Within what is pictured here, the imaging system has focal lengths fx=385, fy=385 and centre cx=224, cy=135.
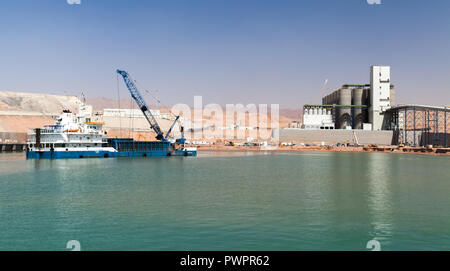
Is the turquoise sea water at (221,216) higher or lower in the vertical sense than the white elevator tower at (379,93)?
lower

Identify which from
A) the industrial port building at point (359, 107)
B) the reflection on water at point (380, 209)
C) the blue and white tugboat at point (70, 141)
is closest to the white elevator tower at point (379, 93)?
the industrial port building at point (359, 107)

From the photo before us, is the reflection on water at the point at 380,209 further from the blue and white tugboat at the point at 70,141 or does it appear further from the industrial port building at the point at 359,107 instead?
the industrial port building at the point at 359,107

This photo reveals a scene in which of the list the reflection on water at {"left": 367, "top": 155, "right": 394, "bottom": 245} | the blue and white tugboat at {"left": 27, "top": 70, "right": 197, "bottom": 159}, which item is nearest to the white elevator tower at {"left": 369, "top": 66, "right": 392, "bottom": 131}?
the blue and white tugboat at {"left": 27, "top": 70, "right": 197, "bottom": 159}

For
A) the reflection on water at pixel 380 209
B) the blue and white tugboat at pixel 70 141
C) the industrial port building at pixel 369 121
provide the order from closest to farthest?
1. the reflection on water at pixel 380 209
2. the blue and white tugboat at pixel 70 141
3. the industrial port building at pixel 369 121

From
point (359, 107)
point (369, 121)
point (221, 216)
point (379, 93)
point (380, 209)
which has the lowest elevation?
point (380, 209)

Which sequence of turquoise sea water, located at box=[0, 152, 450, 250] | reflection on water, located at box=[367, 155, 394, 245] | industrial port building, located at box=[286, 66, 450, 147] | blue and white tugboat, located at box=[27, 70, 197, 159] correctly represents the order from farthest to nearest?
industrial port building, located at box=[286, 66, 450, 147], blue and white tugboat, located at box=[27, 70, 197, 159], reflection on water, located at box=[367, 155, 394, 245], turquoise sea water, located at box=[0, 152, 450, 250]

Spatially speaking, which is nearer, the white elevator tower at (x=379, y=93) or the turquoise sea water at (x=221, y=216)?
the turquoise sea water at (x=221, y=216)

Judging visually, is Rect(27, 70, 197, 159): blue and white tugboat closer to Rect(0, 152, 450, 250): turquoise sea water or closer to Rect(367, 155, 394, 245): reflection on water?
Rect(0, 152, 450, 250): turquoise sea water

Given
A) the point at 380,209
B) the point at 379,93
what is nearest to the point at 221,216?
the point at 380,209

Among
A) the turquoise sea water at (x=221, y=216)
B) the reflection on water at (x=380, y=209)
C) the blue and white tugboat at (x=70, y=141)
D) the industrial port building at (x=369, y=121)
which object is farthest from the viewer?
the industrial port building at (x=369, y=121)

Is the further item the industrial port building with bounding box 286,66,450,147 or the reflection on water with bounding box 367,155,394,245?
the industrial port building with bounding box 286,66,450,147

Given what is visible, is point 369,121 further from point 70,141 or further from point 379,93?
point 70,141
